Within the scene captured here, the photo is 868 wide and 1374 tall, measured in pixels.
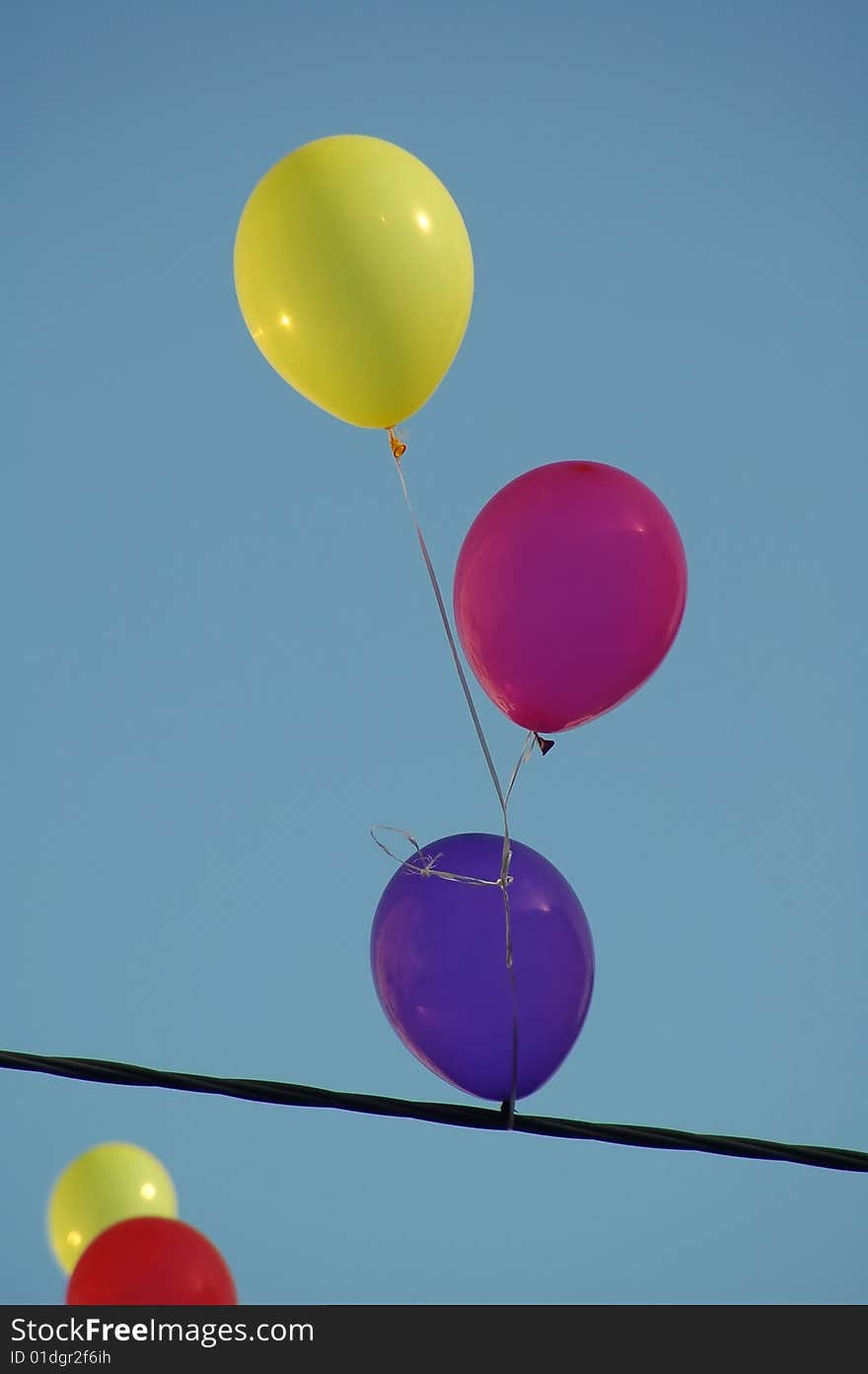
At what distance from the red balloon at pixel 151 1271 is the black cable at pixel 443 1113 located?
1.34ft

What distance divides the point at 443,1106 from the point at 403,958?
34cm

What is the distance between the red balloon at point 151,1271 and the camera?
183 centimetres

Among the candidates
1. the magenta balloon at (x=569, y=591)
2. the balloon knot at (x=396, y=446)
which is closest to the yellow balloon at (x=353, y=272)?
the balloon knot at (x=396, y=446)

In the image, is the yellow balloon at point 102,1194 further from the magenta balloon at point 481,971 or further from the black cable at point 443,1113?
the black cable at point 443,1113

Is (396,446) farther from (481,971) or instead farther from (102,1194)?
(102,1194)

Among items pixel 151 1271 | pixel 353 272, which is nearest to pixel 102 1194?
pixel 151 1271

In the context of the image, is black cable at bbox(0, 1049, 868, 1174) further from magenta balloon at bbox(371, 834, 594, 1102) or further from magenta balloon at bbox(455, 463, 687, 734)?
magenta balloon at bbox(455, 463, 687, 734)

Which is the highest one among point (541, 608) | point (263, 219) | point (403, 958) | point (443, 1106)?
point (263, 219)

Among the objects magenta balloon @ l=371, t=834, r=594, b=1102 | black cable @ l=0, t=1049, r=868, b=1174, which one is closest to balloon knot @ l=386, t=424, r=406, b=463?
magenta balloon @ l=371, t=834, r=594, b=1102
